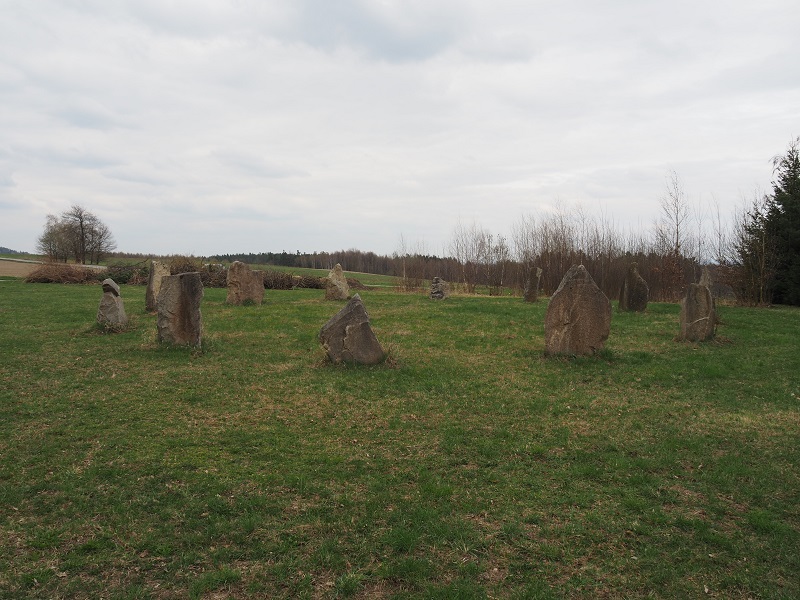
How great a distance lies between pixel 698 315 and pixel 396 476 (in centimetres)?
1015

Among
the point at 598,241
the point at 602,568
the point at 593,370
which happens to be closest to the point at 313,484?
the point at 602,568

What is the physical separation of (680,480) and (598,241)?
24950 mm

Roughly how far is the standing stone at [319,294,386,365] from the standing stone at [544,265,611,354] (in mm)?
3737

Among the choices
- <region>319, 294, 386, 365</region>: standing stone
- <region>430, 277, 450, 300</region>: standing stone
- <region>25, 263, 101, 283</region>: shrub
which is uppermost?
<region>25, 263, 101, 283</region>: shrub

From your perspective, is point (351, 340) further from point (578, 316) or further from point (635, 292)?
point (635, 292)

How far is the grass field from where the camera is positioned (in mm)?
3863

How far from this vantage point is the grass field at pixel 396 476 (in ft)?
12.7

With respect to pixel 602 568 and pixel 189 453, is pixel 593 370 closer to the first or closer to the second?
pixel 602 568

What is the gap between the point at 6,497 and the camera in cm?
481

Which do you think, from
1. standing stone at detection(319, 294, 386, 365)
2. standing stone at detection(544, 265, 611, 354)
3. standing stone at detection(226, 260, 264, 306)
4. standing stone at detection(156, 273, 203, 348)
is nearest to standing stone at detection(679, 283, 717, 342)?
standing stone at detection(544, 265, 611, 354)

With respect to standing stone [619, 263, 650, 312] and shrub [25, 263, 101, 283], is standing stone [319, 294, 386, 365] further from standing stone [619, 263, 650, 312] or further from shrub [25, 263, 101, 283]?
shrub [25, 263, 101, 283]

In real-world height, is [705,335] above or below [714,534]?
above

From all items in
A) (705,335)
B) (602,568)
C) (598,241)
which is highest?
(598,241)

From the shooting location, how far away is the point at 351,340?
398 inches
